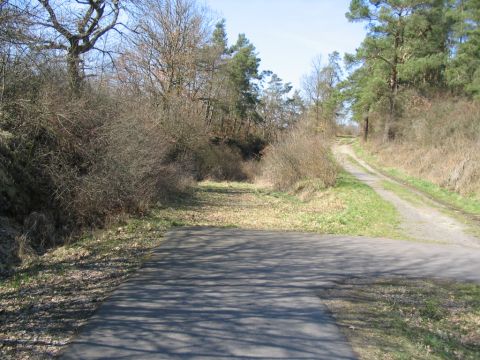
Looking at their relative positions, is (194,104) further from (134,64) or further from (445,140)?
(445,140)

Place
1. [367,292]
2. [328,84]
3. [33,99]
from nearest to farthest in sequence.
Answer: [367,292], [33,99], [328,84]

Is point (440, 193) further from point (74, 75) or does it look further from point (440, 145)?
point (74, 75)

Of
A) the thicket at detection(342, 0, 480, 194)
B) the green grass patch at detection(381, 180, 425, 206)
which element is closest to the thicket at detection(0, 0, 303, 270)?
the green grass patch at detection(381, 180, 425, 206)

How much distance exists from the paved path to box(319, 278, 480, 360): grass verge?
1.00 ft

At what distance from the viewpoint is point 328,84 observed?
81.5 metres

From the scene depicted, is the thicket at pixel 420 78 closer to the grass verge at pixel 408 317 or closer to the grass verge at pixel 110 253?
the grass verge at pixel 110 253

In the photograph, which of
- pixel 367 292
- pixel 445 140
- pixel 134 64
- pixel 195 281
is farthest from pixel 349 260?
pixel 445 140

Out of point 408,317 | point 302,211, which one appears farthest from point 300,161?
point 408,317

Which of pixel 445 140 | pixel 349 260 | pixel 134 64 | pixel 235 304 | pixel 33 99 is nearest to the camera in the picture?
pixel 235 304

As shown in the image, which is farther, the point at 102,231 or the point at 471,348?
the point at 102,231

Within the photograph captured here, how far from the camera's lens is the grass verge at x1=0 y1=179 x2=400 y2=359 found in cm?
528

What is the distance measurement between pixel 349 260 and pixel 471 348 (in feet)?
13.3

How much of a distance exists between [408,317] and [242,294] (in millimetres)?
2331

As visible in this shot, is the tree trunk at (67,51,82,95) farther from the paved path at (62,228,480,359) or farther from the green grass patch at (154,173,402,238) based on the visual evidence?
the paved path at (62,228,480,359)
